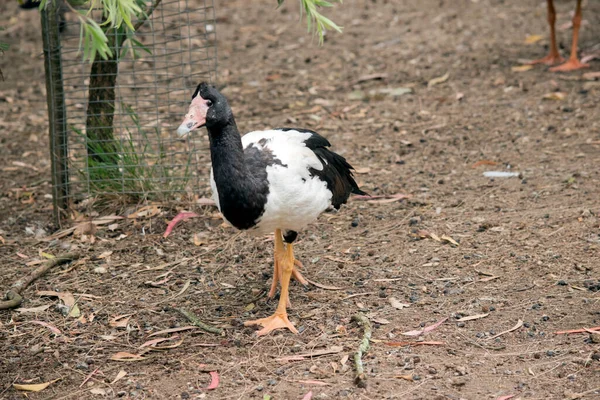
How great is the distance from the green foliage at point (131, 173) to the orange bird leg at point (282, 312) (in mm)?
1503

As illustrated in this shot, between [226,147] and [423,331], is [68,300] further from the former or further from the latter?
[423,331]

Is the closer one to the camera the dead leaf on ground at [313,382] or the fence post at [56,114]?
the dead leaf on ground at [313,382]

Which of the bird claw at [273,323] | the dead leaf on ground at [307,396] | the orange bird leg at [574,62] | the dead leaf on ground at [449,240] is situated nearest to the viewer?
the dead leaf on ground at [307,396]

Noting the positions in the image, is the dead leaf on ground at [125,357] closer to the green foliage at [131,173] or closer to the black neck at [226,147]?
the black neck at [226,147]

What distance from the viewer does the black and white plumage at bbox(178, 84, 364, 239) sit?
422 centimetres

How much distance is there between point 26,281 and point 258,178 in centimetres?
186

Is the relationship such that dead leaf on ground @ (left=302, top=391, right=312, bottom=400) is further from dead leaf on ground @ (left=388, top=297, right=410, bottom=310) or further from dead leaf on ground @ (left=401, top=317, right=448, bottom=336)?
dead leaf on ground @ (left=388, top=297, right=410, bottom=310)

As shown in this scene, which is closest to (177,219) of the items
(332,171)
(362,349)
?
(332,171)

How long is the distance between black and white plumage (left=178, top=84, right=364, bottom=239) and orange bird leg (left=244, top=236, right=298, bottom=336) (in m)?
0.24

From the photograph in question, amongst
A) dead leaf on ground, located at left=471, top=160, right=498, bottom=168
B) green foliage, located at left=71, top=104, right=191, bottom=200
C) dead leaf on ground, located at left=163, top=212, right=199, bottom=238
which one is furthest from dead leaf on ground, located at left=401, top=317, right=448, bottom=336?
dead leaf on ground, located at left=471, top=160, right=498, bottom=168

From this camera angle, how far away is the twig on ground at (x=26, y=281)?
15.5 feet

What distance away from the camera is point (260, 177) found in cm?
427

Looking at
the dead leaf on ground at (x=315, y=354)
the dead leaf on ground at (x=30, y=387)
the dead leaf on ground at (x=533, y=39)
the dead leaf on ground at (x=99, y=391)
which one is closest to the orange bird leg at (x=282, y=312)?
the dead leaf on ground at (x=315, y=354)

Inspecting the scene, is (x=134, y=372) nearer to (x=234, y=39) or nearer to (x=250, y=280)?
(x=250, y=280)
